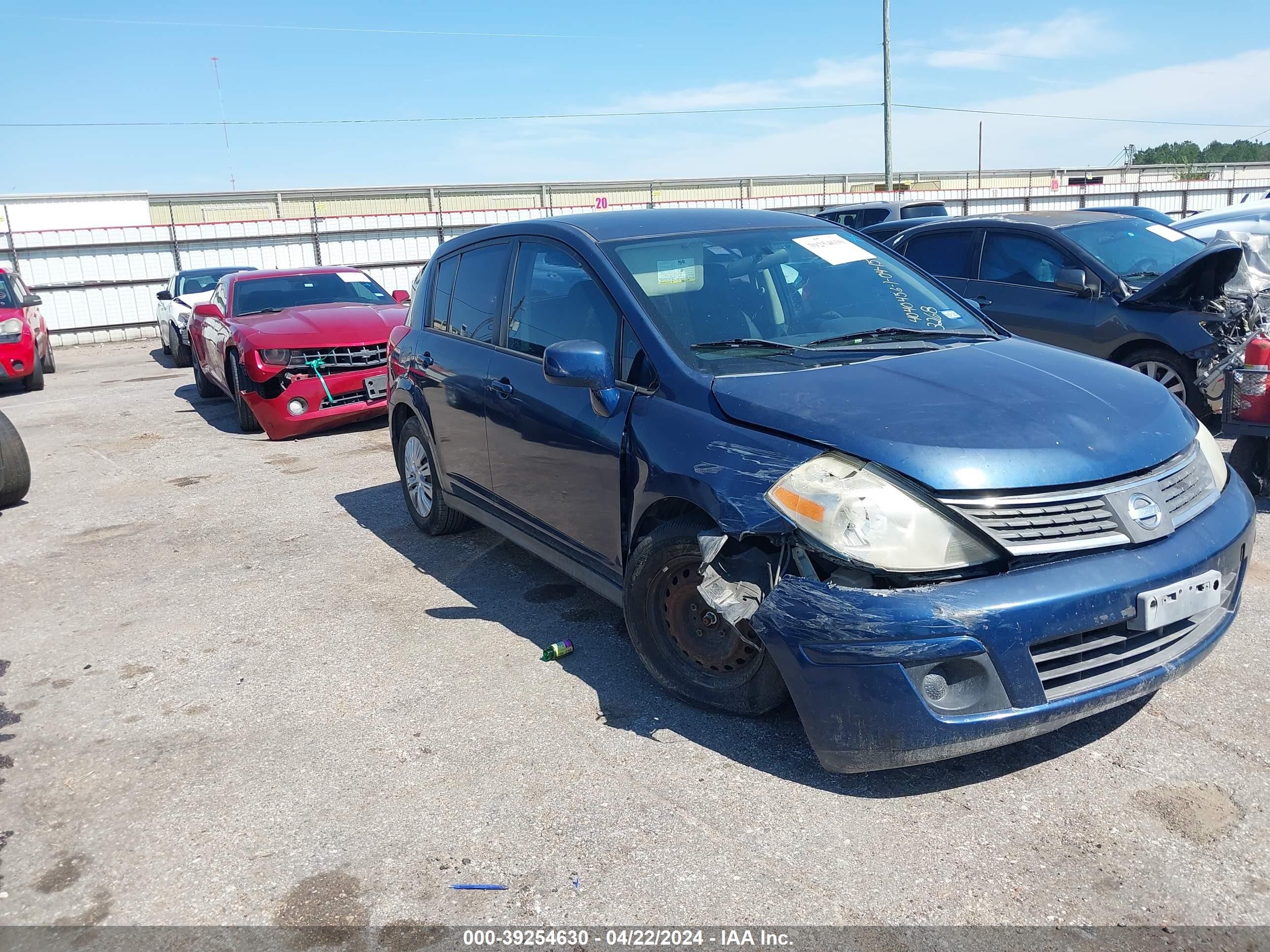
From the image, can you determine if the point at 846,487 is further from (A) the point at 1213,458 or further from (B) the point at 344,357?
(B) the point at 344,357

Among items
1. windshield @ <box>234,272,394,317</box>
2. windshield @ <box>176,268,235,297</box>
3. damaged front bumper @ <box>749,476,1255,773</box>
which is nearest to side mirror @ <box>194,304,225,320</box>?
windshield @ <box>234,272,394,317</box>

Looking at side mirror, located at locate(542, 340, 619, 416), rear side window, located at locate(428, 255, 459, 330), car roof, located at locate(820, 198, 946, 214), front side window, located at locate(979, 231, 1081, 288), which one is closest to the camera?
side mirror, located at locate(542, 340, 619, 416)

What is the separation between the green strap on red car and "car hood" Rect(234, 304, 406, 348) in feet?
0.55

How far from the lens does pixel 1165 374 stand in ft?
23.5

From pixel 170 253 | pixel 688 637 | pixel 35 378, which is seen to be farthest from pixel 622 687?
pixel 170 253

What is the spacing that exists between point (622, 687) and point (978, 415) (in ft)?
5.52

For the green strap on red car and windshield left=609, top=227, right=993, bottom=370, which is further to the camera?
the green strap on red car

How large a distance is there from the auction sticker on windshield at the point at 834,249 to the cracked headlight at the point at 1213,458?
1533 millimetres

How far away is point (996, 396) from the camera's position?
125 inches

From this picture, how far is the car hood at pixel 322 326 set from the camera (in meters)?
8.74

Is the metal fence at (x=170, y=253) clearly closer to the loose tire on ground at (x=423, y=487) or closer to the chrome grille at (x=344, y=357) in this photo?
the chrome grille at (x=344, y=357)

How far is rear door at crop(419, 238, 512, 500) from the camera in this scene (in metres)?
4.79

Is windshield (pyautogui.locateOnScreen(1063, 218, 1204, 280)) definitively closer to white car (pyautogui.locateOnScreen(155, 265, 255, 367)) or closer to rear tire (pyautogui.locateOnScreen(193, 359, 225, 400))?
rear tire (pyautogui.locateOnScreen(193, 359, 225, 400))

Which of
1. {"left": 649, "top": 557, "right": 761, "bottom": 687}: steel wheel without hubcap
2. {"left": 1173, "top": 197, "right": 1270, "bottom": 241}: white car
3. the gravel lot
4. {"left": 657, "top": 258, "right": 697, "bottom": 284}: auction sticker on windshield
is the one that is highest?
{"left": 657, "top": 258, "right": 697, "bottom": 284}: auction sticker on windshield
